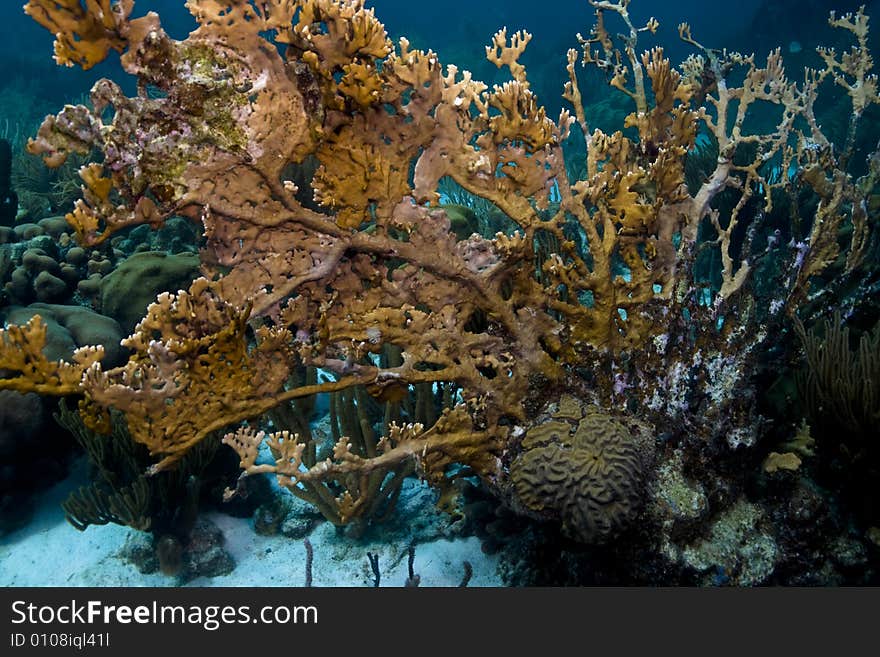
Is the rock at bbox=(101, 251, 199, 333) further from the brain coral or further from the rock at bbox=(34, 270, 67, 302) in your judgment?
the brain coral

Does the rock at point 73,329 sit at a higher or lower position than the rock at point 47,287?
lower

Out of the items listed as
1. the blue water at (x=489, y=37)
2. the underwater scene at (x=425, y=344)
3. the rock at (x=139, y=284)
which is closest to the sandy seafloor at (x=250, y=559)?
the underwater scene at (x=425, y=344)

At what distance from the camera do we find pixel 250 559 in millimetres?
4129

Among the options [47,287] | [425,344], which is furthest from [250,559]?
[47,287]

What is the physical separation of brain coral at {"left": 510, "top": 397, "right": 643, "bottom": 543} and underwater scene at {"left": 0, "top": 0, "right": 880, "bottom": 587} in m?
0.02

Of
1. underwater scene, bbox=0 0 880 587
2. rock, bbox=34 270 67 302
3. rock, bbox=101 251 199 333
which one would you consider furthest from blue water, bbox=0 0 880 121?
rock, bbox=34 270 67 302

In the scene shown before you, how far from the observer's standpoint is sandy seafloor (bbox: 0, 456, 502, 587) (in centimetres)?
388

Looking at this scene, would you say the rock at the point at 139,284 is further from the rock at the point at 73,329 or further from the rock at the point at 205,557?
the rock at the point at 205,557

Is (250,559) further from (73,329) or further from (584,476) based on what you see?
(584,476)

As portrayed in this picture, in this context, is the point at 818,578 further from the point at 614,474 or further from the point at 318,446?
the point at 318,446

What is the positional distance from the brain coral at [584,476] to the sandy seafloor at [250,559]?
1339 mm

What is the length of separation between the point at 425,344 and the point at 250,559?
2.50 meters

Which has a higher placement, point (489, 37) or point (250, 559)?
point (489, 37)

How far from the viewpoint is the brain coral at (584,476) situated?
8.52 ft
